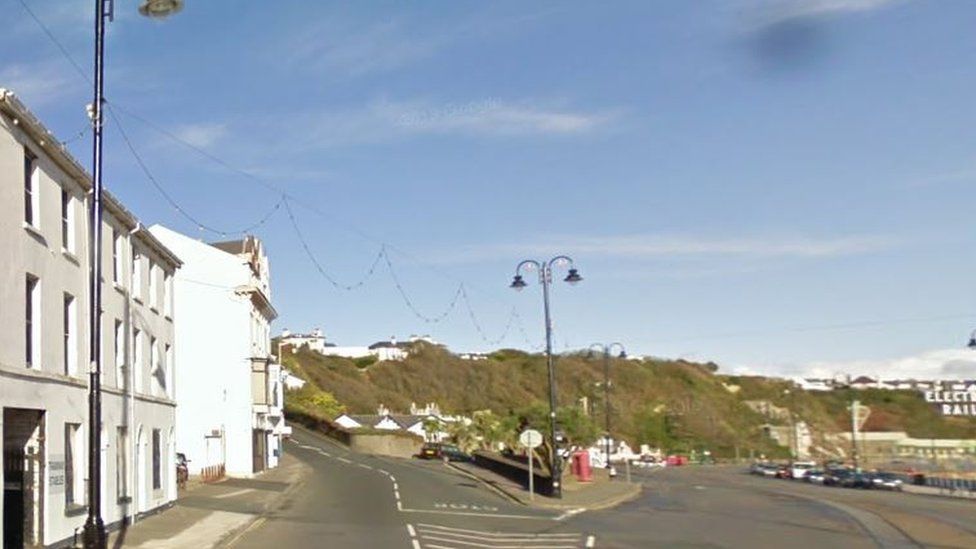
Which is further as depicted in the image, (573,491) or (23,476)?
(573,491)

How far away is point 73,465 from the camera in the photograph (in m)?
24.5

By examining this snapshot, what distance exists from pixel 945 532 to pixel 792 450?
125m

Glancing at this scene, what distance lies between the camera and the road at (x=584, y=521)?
25922mm

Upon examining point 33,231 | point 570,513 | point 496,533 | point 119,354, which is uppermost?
point 33,231

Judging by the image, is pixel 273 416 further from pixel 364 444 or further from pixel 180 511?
pixel 180 511

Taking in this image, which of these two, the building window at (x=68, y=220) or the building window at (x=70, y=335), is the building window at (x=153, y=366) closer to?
the building window at (x=70, y=335)

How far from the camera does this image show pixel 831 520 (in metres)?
34.2

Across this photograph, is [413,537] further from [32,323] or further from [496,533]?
[32,323]

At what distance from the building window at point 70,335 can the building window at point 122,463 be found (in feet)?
15.2

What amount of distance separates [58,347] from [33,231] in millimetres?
2816

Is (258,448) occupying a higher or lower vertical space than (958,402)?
lower

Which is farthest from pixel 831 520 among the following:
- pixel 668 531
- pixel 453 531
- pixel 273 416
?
pixel 273 416

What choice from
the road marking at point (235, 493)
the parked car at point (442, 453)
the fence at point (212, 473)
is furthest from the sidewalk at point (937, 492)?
the fence at point (212, 473)

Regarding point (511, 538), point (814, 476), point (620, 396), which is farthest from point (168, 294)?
point (620, 396)
